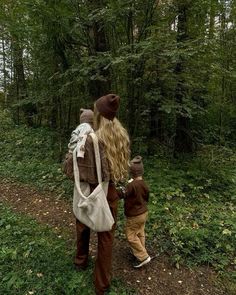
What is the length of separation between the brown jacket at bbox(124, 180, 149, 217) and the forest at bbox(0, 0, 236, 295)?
2.96 ft

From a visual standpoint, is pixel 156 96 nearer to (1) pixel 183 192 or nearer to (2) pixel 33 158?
(1) pixel 183 192

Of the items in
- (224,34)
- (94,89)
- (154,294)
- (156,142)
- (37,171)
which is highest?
(224,34)

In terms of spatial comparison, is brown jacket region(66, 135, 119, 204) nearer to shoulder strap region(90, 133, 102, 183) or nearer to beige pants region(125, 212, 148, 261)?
shoulder strap region(90, 133, 102, 183)

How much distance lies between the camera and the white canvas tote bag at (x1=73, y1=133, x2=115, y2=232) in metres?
3.34

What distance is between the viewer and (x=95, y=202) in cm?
334

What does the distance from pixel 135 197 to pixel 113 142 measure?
0.91 metres

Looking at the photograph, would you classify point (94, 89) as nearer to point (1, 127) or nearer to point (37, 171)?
point (37, 171)

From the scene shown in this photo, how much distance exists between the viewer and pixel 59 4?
711 cm

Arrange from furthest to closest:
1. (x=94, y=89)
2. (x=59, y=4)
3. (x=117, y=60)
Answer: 1. (x=94, y=89)
2. (x=59, y=4)
3. (x=117, y=60)

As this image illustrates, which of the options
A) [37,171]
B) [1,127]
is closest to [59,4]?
[37,171]

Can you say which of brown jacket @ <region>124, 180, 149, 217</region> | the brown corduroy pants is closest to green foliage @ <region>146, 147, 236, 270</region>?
brown jacket @ <region>124, 180, 149, 217</region>

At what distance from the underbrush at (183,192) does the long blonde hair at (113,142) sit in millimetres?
1683

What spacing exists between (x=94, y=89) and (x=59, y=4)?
1972 mm

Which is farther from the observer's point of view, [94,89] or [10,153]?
[10,153]
